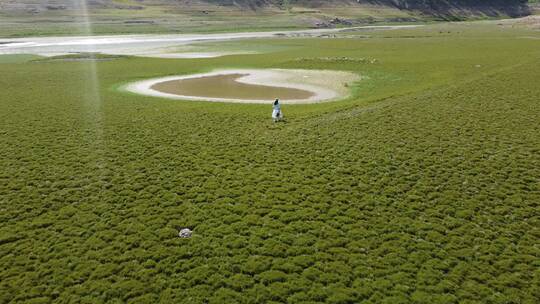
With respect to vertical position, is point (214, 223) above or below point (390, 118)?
below

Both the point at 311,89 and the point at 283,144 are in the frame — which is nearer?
the point at 283,144

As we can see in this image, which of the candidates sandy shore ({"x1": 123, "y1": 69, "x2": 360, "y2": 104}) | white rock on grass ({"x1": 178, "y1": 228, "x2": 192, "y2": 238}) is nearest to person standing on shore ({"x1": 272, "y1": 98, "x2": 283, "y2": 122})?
sandy shore ({"x1": 123, "y1": 69, "x2": 360, "y2": 104})

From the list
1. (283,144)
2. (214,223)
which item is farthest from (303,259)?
(283,144)

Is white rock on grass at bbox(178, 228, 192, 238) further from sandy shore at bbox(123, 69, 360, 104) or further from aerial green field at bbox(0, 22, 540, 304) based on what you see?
sandy shore at bbox(123, 69, 360, 104)

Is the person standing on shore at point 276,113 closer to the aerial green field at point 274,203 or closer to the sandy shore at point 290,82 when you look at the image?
the aerial green field at point 274,203

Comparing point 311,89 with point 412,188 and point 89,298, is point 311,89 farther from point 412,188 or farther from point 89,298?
point 89,298

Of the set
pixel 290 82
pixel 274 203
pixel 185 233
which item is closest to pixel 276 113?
pixel 274 203

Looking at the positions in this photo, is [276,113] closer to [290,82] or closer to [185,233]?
[185,233]
